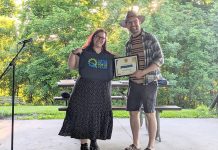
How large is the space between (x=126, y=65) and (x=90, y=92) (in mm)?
485

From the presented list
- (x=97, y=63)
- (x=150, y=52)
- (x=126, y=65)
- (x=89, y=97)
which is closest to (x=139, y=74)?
(x=126, y=65)

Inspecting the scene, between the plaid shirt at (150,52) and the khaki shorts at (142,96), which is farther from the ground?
the plaid shirt at (150,52)

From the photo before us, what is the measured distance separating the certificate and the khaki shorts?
168 mm

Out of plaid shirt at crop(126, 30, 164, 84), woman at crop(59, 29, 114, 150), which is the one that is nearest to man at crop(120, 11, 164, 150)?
plaid shirt at crop(126, 30, 164, 84)

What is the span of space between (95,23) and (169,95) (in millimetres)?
4523

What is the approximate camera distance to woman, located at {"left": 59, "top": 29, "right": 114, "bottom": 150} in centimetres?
440

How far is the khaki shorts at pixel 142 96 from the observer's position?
4.45 m

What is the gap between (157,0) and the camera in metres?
14.0

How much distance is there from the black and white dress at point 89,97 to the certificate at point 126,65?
0.09 meters

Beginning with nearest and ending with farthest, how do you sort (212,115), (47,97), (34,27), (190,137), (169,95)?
(190,137) → (212,115) → (169,95) → (34,27) → (47,97)

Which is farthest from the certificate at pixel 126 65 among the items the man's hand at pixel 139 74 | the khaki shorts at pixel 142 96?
the khaki shorts at pixel 142 96

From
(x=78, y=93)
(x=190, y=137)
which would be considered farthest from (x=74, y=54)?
(x=190, y=137)

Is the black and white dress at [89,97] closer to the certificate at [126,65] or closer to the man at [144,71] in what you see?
the certificate at [126,65]

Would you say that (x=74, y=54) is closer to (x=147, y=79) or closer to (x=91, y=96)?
(x=91, y=96)
